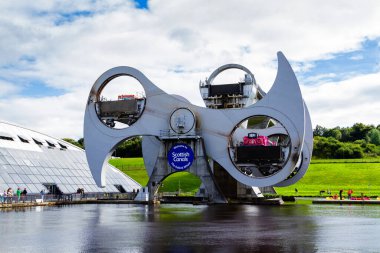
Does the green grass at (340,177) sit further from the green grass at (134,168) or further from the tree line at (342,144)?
the green grass at (134,168)

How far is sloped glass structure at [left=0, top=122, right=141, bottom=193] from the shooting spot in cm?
4989

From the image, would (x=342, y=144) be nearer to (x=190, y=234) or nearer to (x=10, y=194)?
(x=10, y=194)

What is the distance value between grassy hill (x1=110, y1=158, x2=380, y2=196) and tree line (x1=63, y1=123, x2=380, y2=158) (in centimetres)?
1529

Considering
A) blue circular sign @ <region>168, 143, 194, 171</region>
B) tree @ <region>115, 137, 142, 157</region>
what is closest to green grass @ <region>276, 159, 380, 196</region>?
blue circular sign @ <region>168, 143, 194, 171</region>

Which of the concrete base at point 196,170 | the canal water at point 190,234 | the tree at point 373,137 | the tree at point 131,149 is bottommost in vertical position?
the canal water at point 190,234

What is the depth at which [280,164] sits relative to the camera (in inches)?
1960

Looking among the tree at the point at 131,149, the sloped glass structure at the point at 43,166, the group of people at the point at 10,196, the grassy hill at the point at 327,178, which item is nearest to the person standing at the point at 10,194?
the group of people at the point at 10,196

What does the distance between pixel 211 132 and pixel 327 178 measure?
150 ft

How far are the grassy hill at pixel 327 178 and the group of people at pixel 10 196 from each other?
39467mm

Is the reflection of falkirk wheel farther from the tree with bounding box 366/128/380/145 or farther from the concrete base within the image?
the tree with bounding box 366/128/380/145

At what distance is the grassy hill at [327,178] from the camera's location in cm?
8119

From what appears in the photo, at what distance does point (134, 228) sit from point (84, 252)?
26.5 feet

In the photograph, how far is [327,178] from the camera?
90.4 meters

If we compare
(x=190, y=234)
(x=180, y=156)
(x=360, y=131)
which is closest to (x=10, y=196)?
(x=180, y=156)
